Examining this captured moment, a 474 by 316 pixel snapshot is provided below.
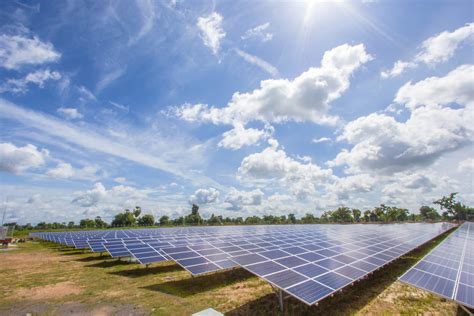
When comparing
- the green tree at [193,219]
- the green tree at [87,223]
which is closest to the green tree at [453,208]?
the green tree at [193,219]

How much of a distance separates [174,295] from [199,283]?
111 inches

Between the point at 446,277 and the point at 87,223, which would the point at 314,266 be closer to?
the point at 446,277

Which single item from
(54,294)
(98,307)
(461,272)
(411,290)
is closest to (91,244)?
(54,294)

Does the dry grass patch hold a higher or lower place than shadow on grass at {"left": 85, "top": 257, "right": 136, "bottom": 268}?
higher

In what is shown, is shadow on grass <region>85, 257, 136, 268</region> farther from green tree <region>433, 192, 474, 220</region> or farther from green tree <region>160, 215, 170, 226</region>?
green tree <region>433, 192, 474, 220</region>

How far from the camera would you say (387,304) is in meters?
12.6

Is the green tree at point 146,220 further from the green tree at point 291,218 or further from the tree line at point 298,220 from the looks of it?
the green tree at point 291,218

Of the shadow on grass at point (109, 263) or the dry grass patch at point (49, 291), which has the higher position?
the dry grass patch at point (49, 291)

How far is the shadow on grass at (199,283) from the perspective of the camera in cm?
1458

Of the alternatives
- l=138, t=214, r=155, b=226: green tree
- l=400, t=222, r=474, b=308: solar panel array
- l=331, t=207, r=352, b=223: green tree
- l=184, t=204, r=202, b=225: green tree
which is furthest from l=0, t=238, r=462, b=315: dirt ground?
l=331, t=207, r=352, b=223: green tree

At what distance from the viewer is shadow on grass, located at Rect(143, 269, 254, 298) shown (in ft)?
47.8

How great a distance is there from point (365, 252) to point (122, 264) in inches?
953

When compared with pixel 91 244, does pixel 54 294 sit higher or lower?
lower

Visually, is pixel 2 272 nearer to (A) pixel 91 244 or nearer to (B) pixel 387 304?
(A) pixel 91 244
